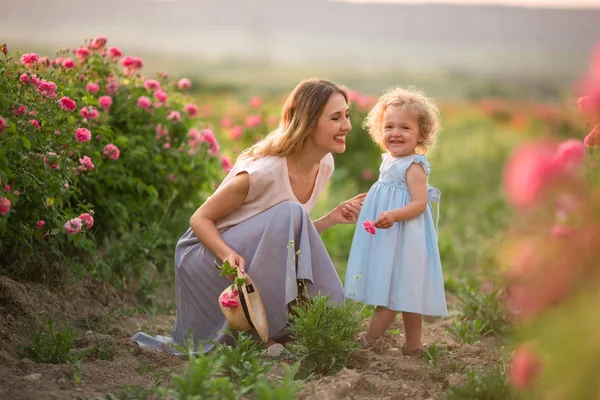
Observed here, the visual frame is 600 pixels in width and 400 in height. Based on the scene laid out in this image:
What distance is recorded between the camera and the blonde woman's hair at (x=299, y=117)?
11.6 feet

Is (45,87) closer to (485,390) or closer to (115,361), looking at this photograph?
(115,361)

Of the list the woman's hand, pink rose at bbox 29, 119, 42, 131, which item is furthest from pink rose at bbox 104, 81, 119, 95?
the woman's hand

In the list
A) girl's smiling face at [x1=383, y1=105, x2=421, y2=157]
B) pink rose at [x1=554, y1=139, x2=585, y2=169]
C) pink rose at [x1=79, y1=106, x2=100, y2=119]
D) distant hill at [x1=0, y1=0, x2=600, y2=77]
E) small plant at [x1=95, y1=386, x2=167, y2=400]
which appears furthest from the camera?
distant hill at [x1=0, y1=0, x2=600, y2=77]

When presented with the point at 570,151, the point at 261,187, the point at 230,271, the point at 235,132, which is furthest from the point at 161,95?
the point at 570,151

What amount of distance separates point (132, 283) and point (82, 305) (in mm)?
556

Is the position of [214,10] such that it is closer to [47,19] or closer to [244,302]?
[47,19]

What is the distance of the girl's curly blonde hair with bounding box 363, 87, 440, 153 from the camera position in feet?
11.3

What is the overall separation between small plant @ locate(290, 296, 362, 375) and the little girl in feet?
0.78

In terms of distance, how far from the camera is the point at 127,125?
455 centimetres

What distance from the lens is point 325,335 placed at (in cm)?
296

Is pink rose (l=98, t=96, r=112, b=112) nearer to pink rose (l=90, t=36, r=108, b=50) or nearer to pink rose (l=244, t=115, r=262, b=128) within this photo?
pink rose (l=90, t=36, r=108, b=50)

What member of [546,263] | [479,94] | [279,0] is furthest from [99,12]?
[546,263]

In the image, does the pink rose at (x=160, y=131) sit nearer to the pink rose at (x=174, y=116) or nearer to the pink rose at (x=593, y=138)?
the pink rose at (x=174, y=116)

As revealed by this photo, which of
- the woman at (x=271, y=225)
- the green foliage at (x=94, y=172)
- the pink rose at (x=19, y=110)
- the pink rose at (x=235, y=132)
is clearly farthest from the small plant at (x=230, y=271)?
the pink rose at (x=235, y=132)
